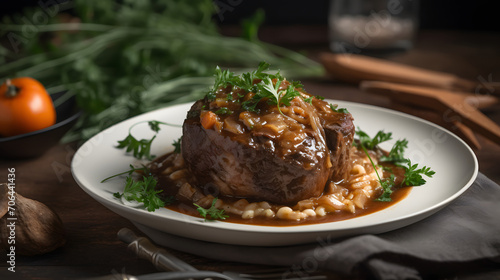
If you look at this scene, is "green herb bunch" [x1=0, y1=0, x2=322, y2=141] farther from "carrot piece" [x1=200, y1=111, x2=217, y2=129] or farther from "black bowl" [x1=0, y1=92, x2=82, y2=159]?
"carrot piece" [x1=200, y1=111, x2=217, y2=129]

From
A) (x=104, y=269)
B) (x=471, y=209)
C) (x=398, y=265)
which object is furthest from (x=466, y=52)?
(x=104, y=269)

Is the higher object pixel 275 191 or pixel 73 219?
pixel 275 191

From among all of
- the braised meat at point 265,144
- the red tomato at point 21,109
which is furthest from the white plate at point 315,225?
the red tomato at point 21,109

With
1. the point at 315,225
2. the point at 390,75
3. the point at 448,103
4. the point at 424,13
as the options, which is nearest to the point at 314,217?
the point at 315,225

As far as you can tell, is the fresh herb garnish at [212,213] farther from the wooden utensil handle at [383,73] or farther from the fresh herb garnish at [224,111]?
the wooden utensil handle at [383,73]

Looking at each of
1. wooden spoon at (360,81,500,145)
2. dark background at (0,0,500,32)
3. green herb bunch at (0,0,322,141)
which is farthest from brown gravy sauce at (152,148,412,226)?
dark background at (0,0,500,32)

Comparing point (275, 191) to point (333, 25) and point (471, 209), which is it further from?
point (333, 25)

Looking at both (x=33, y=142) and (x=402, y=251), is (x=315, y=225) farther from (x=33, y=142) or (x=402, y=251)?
(x=33, y=142)

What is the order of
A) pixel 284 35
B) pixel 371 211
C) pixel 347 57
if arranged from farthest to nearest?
pixel 284 35
pixel 347 57
pixel 371 211

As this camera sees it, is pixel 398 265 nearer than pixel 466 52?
Yes
